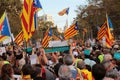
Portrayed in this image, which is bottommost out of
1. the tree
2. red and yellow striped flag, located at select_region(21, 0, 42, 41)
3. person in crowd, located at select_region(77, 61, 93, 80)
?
person in crowd, located at select_region(77, 61, 93, 80)

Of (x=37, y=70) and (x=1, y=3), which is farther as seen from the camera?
(x=1, y=3)


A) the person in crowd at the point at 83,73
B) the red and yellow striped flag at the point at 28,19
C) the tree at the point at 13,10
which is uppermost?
the tree at the point at 13,10

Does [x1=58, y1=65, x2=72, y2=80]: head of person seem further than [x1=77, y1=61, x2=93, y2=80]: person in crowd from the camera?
No

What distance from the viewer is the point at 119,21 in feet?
206

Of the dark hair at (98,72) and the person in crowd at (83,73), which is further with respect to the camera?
the person in crowd at (83,73)

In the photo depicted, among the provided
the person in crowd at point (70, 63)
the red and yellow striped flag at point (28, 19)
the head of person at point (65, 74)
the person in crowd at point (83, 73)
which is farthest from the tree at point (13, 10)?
the head of person at point (65, 74)

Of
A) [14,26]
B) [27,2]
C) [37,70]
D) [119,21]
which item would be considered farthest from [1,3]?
[37,70]

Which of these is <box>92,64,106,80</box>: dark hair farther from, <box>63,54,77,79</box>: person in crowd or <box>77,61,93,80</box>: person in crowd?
<box>77,61,93,80</box>: person in crowd

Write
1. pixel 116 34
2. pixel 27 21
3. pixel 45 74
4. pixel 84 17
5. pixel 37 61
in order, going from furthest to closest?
pixel 84 17 < pixel 116 34 < pixel 27 21 < pixel 37 61 < pixel 45 74

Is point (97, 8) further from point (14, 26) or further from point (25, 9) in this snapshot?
point (25, 9)

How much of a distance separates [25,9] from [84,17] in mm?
64354

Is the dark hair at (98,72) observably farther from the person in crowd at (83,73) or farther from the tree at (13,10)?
the tree at (13,10)

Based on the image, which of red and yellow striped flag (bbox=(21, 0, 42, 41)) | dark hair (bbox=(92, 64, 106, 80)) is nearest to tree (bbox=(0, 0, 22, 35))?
red and yellow striped flag (bbox=(21, 0, 42, 41))

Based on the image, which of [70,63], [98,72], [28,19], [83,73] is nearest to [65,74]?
[98,72]
